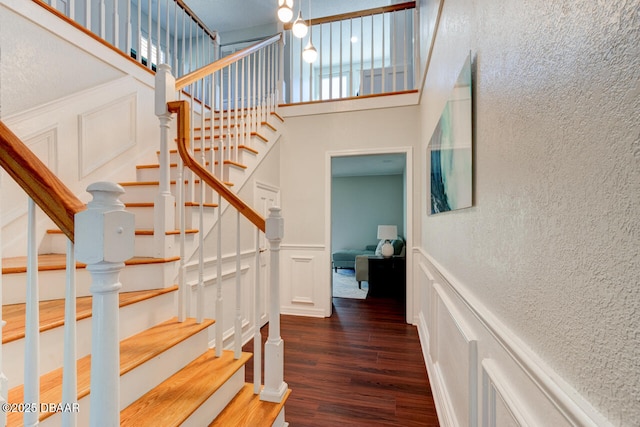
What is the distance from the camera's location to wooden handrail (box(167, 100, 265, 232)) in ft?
5.44

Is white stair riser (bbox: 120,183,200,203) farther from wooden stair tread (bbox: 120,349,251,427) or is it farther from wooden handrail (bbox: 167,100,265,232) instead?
wooden stair tread (bbox: 120,349,251,427)

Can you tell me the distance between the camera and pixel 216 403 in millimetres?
1433

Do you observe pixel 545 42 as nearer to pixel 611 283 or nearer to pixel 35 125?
pixel 611 283

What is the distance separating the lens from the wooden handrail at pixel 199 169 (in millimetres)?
1658

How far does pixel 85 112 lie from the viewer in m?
2.13

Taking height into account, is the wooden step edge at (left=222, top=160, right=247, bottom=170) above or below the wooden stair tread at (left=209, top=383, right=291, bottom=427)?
above

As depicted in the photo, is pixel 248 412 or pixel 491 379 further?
pixel 248 412

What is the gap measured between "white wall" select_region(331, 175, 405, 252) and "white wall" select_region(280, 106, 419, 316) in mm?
3728

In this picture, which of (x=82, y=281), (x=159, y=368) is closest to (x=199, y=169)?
(x=82, y=281)

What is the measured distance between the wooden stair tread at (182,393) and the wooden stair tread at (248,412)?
16 centimetres

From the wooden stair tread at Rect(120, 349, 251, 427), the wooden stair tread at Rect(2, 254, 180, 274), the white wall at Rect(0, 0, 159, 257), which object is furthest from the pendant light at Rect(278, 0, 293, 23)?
the wooden stair tread at Rect(120, 349, 251, 427)

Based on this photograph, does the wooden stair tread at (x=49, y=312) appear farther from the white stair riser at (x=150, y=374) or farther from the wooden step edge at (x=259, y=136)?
the wooden step edge at (x=259, y=136)

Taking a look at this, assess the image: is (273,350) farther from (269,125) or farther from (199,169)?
(269,125)

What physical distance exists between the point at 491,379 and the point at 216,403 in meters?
1.22
